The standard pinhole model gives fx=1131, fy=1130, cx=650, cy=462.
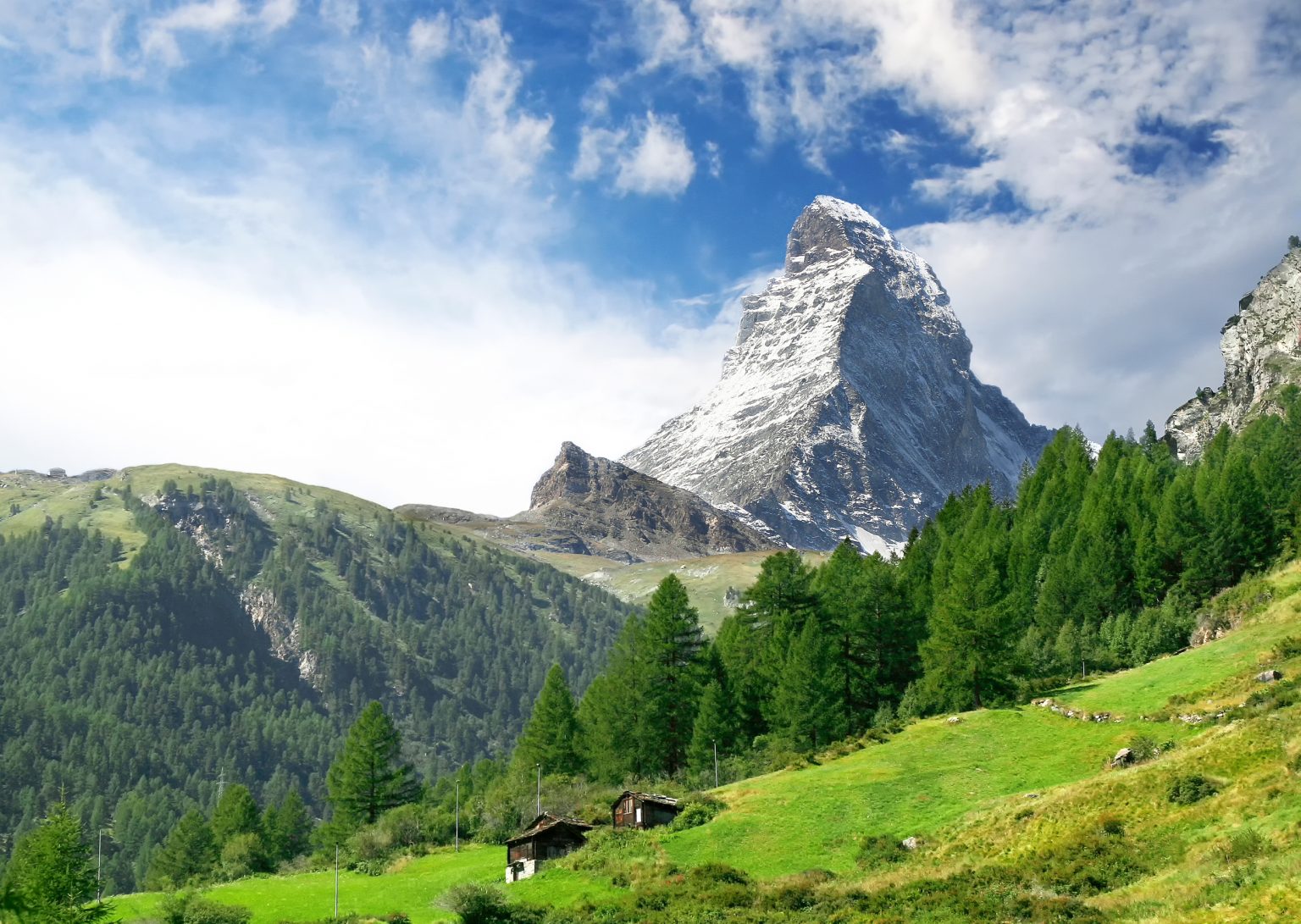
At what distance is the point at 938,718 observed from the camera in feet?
237

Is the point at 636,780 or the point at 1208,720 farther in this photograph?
the point at 636,780

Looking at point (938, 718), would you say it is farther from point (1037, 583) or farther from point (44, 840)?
point (44, 840)

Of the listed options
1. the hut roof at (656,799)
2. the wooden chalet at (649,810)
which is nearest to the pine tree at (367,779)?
the wooden chalet at (649,810)

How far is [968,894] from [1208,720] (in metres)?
23.8

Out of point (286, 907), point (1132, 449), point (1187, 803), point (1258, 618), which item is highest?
point (1132, 449)

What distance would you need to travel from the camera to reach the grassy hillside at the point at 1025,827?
121 feet

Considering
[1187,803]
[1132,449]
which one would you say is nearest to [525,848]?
[1187,803]

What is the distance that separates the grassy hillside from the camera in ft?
121

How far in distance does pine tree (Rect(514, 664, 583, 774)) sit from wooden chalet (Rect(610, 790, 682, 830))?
28105mm

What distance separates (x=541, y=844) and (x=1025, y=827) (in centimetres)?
2923

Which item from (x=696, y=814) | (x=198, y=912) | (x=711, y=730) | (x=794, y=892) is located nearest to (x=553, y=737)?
(x=711, y=730)

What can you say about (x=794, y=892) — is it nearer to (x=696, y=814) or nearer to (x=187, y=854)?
(x=696, y=814)

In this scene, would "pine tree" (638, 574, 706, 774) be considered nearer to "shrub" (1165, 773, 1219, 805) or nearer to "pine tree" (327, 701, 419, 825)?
"pine tree" (327, 701, 419, 825)

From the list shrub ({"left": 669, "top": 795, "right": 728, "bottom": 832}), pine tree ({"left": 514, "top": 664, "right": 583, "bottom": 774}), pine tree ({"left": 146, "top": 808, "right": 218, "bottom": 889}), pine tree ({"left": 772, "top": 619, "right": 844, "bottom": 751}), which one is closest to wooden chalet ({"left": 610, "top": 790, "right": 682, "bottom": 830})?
shrub ({"left": 669, "top": 795, "right": 728, "bottom": 832})
